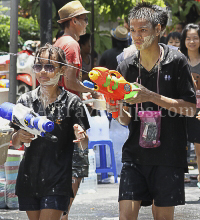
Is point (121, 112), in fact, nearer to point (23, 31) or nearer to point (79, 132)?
point (79, 132)

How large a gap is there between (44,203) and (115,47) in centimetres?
547

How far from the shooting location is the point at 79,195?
6.96 metres

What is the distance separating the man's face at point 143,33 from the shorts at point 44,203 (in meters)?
1.21

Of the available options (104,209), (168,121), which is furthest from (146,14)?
(104,209)

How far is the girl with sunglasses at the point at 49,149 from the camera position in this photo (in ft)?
12.1

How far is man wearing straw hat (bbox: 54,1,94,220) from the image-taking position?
485 centimetres

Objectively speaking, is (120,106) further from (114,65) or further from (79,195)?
(114,65)

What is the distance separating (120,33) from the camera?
Answer: 852 centimetres

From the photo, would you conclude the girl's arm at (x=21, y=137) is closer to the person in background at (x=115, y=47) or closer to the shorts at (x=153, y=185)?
the shorts at (x=153, y=185)

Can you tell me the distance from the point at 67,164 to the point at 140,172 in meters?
0.52

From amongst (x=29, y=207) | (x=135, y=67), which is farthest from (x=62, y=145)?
(x=135, y=67)

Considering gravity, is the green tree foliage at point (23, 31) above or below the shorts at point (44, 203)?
above

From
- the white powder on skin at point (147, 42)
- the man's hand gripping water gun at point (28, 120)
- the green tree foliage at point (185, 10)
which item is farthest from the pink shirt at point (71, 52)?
the green tree foliage at point (185, 10)

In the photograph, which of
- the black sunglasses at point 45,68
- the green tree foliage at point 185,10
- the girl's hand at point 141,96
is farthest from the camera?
the green tree foliage at point 185,10
